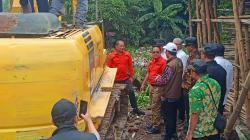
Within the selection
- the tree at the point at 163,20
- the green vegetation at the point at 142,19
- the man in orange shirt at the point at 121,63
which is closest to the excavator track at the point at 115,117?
the man in orange shirt at the point at 121,63

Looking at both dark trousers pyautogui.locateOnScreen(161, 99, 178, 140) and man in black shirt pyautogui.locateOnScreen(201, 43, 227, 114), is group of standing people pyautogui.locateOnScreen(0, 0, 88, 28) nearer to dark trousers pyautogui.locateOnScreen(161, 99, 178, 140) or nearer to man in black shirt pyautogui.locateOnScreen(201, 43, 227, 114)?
man in black shirt pyautogui.locateOnScreen(201, 43, 227, 114)

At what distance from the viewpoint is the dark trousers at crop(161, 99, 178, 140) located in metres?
7.80

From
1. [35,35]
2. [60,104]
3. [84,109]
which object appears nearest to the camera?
[60,104]

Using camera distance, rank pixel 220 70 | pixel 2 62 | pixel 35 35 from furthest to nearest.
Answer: pixel 220 70 < pixel 35 35 < pixel 2 62

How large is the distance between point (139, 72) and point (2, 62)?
10147mm

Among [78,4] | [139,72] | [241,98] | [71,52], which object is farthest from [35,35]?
[139,72]

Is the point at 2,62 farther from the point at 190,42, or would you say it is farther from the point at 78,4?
the point at 190,42

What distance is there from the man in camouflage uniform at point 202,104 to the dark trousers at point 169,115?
217cm

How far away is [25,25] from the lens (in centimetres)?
506

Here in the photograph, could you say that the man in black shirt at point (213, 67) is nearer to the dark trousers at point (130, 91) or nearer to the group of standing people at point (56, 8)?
the group of standing people at point (56, 8)

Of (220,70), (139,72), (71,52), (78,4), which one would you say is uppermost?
(78,4)

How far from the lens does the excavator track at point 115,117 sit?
566cm

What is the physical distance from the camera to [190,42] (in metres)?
7.96

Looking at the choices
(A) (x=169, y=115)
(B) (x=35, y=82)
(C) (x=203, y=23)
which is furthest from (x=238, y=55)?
(B) (x=35, y=82)
